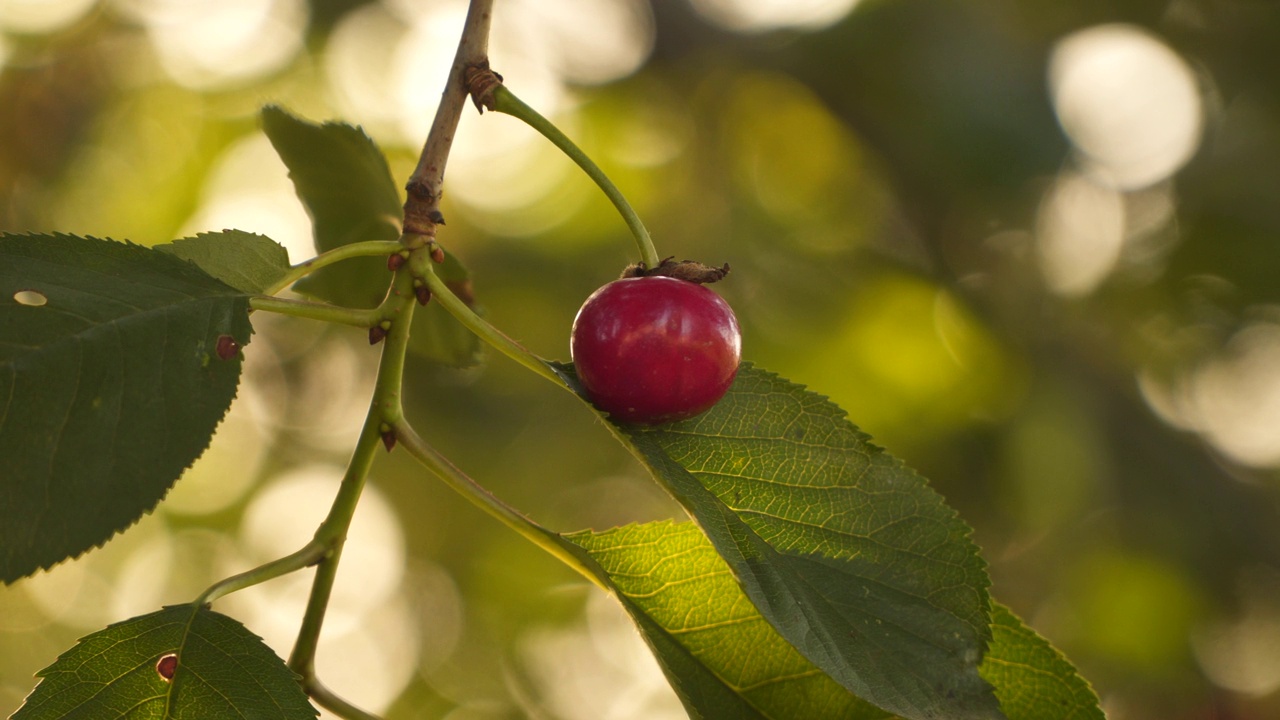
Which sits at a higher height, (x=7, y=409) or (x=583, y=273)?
(x=583, y=273)

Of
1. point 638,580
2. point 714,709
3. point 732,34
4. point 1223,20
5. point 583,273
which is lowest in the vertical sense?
point 714,709

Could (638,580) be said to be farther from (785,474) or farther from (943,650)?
(943,650)

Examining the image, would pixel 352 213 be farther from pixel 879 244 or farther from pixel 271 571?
pixel 879 244

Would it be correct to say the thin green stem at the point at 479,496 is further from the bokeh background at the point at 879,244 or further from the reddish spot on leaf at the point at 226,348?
the bokeh background at the point at 879,244

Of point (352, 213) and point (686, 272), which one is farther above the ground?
point (352, 213)

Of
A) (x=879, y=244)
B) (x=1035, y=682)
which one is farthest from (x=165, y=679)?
(x=879, y=244)


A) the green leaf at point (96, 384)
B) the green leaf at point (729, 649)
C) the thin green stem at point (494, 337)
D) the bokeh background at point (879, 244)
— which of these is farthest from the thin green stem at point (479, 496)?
the bokeh background at point (879, 244)

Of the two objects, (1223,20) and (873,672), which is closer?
(873,672)

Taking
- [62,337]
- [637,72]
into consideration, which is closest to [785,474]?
[62,337]
